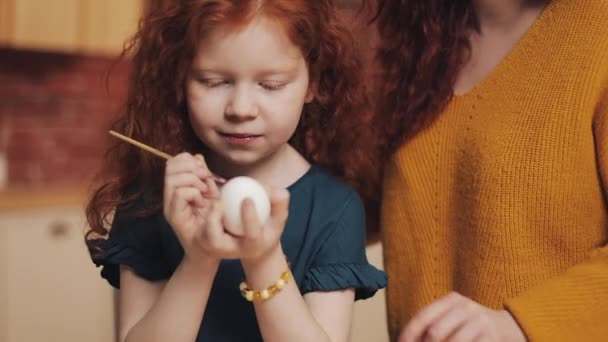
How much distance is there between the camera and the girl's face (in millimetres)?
1011

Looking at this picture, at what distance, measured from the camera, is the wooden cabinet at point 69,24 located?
112 inches

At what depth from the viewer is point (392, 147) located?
1391mm

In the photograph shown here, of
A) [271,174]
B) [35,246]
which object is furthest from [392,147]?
[35,246]

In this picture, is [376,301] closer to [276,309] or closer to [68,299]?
[68,299]

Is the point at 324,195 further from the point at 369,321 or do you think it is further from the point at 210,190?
the point at 369,321

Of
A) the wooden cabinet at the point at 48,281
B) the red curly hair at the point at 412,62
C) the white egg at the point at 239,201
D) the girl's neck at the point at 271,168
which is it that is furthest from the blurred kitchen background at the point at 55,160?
the white egg at the point at 239,201

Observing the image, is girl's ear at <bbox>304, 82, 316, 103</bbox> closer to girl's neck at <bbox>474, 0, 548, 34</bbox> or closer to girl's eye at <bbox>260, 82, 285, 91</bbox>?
girl's eye at <bbox>260, 82, 285, 91</bbox>

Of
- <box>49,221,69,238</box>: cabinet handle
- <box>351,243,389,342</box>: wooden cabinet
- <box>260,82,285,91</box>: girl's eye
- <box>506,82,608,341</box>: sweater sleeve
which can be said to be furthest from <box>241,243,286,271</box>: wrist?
<box>351,243,389,342</box>: wooden cabinet

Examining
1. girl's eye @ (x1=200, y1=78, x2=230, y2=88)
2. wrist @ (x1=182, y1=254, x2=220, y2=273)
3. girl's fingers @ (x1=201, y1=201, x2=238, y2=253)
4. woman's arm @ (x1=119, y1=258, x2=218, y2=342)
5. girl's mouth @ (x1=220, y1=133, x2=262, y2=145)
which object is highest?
girl's eye @ (x1=200, y1=78, x2=230, y2=88)

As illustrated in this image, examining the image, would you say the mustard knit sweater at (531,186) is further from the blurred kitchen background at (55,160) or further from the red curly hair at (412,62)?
the blurred kitchen background at (55,160)

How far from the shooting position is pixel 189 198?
3.12 feet

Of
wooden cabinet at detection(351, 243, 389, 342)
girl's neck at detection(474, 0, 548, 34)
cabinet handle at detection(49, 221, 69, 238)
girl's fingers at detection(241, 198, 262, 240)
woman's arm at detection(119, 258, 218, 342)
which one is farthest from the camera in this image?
wooden cabinet at detection(351, 243, 389, 342)

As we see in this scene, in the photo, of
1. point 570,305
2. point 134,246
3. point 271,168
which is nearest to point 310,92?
point 271,168

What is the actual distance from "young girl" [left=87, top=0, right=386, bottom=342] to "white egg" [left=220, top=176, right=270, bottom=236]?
0.01 m
